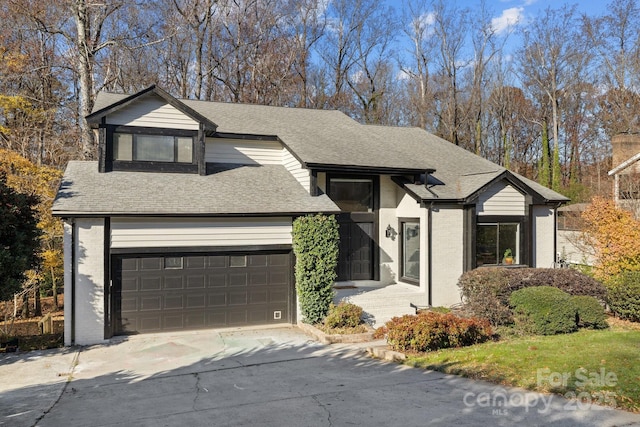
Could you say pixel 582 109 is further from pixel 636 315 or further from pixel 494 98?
pixel 636 315

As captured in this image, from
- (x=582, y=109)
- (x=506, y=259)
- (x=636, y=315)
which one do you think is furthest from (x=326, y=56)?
(x=636, y=315)

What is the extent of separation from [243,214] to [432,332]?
5750mm

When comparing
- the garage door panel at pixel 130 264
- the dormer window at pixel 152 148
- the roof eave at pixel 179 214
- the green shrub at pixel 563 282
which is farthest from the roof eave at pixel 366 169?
the garage door panel at pixel 130 264

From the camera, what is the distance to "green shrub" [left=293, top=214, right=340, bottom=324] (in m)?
12.5

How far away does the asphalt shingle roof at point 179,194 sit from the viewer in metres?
11.5

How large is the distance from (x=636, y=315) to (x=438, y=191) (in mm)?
6453

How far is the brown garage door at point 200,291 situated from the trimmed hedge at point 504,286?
5.12m

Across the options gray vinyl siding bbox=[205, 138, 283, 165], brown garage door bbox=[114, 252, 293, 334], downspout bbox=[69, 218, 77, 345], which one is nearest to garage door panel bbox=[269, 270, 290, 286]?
brown garage door bbox=[114, 252, 293, 334]

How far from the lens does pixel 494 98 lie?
3862cm

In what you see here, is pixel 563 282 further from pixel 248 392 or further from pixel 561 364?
pixel 248 392

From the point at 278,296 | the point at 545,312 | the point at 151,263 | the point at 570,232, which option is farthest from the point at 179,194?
the point at 570,232

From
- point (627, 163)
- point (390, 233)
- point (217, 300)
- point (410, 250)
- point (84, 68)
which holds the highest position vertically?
point (84, 68)

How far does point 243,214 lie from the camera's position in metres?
12.4

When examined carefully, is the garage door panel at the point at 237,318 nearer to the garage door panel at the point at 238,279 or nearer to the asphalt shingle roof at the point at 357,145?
the garage door panel at the point at 238,279
